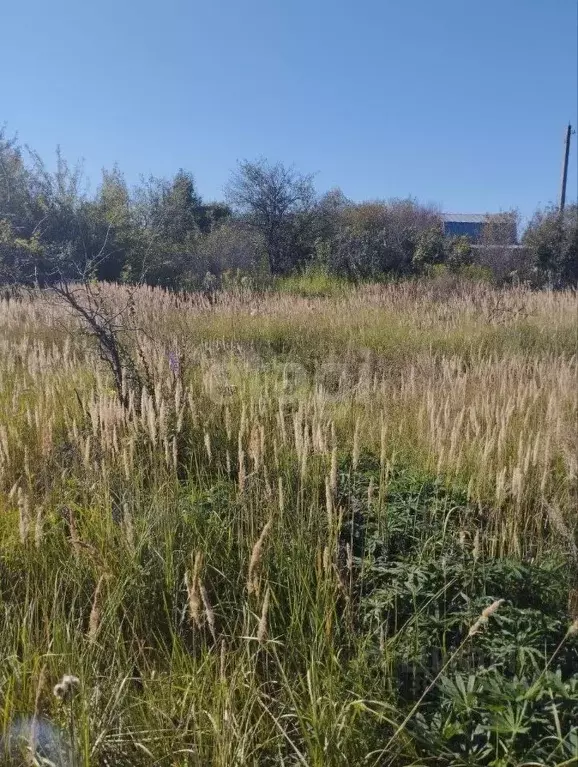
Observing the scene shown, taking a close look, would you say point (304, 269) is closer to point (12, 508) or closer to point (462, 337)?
point (462, 337)

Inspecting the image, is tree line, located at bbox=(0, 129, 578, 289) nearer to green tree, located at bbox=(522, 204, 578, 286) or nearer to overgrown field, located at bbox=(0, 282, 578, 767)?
green tree, located at bbox=(522, 204, 578, 286)

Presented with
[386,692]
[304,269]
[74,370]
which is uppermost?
[304,269]

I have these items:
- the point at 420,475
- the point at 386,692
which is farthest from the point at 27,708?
the point at 420,475

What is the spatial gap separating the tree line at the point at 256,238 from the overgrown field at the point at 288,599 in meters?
11.3

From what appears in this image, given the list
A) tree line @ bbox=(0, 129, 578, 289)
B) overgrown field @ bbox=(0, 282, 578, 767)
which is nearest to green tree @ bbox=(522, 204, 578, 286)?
tree line @ bbox=(0, 129, 578, 289)

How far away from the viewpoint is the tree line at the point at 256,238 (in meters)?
14.6

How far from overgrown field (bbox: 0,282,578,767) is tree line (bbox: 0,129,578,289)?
37.0ft

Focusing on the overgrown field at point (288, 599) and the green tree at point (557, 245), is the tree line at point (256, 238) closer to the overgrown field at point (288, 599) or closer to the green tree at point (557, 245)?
the green tree at point (557, 245)

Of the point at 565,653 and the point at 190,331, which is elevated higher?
the point at 190,331

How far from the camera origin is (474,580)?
6.31ft

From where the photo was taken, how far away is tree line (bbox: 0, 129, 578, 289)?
14.6 meters

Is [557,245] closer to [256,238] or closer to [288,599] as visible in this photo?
[256,238]

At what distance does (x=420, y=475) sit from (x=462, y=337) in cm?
422

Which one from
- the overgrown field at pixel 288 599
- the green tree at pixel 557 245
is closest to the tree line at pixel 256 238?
the green tree at pixel 557 245
